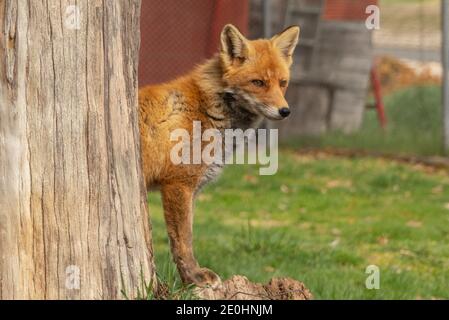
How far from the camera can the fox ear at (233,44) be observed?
6.39m

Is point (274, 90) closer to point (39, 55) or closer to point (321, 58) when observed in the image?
point (39, 55)

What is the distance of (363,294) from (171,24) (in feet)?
20.6

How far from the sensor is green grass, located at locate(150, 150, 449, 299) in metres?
7.33

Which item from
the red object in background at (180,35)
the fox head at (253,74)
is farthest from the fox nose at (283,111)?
the red object in background at (180,35)

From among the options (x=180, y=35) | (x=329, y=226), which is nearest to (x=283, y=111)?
(x=329, y=226)

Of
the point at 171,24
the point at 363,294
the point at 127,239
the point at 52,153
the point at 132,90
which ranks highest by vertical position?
the point at 171,24

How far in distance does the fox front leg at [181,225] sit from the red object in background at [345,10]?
30.3 feet

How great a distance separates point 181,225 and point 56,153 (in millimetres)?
1406

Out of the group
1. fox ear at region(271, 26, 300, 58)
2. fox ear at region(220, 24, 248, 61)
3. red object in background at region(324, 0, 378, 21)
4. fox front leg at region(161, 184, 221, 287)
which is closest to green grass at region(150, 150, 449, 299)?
fox front leg at region(161, 184, 221, 287)

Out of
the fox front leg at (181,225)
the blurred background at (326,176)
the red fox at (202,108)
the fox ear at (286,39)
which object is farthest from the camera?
the blurred background at (326,176)

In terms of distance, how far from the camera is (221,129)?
630cm

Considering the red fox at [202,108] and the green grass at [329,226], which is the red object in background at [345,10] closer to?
the green grass at [329,226]

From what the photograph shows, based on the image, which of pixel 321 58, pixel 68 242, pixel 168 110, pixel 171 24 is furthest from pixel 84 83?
pixel 321 58

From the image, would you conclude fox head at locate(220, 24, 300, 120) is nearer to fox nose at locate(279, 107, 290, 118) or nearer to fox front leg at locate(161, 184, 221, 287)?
fox nose at locate(279, 107, 290, 118)
